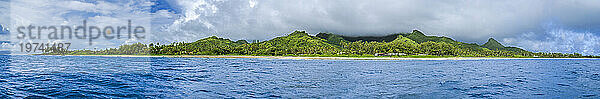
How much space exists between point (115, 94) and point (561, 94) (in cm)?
3554

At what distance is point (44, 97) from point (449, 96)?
29.1m

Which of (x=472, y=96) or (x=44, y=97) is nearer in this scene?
(x=44, y=97)

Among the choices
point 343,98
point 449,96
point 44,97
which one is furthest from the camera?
point 449,96

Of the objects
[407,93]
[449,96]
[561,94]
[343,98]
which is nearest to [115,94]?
[343,98]

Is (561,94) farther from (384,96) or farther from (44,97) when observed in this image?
(44,97)

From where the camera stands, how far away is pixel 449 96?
25.2m

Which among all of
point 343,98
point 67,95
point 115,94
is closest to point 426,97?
point 343,98

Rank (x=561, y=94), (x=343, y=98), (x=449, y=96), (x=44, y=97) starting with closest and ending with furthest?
1. (x=44, y=97)
2. (x=343, y=98)
3. (x=449, y=96)
4. (x=561, y=94)

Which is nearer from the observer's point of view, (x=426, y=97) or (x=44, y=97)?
(x=44, y=97)

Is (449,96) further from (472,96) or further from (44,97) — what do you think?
(44,97)

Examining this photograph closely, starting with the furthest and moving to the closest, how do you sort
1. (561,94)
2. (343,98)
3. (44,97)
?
1. (561,94)
2. (343,98)
3. (44,97)

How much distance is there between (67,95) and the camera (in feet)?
74.7

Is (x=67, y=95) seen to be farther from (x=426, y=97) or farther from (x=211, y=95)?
(x=426, y=97)

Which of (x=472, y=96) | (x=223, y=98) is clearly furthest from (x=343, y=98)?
(x=472, y=96)
